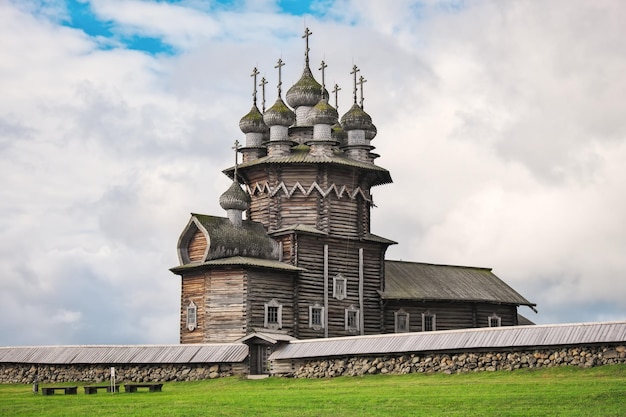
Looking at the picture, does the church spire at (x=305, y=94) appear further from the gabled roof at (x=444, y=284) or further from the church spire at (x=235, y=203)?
the gabled roof at (x=444, y=284)

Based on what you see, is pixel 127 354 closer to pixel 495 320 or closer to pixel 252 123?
pixel 252 123

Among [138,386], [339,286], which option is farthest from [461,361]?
[339,286]

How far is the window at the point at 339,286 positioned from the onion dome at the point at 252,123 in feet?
30.7

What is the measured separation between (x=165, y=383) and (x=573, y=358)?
1683 centimetres

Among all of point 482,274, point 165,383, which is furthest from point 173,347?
point 482,274

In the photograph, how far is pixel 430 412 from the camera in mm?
24312

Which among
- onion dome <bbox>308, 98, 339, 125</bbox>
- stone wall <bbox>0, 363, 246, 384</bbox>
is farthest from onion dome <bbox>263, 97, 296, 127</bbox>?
stone wall <bbox>0, 363, 246, 384</bbox>

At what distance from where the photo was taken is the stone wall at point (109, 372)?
40.7 meters

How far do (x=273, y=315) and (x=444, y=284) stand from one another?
1389 cm

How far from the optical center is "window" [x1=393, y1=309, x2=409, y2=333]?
5225 centimetres

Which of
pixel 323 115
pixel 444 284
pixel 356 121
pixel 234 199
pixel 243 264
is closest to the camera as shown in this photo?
pixel 243 264

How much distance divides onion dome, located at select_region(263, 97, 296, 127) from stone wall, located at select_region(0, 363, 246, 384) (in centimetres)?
1515

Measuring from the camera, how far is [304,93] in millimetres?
53312

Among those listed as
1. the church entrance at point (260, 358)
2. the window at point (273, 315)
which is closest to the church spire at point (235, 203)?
the window at point (273, 315)
